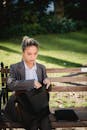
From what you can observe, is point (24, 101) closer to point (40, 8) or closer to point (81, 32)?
point (81, 32)

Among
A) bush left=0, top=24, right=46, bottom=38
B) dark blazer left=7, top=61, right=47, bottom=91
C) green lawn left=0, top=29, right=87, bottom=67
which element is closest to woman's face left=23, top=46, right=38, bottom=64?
dark blazer left=7, top=61, right=47, bottom=91

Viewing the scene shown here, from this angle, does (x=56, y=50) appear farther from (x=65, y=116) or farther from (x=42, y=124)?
(x=42, y=124)

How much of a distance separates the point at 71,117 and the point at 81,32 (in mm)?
18713

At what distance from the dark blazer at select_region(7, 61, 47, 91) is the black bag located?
0.11 meters

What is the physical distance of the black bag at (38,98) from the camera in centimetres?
489

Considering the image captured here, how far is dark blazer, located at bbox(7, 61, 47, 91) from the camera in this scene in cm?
501

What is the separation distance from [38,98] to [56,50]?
12776mm

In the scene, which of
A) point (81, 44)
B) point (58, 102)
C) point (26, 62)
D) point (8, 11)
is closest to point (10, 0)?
point (8, 11)

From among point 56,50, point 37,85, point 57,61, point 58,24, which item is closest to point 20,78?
point 37,85

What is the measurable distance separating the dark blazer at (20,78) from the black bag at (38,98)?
107 millimetres

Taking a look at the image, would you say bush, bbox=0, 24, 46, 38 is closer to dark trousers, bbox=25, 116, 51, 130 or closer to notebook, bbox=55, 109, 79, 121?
notebook, bbox=55, 109, 79, 121

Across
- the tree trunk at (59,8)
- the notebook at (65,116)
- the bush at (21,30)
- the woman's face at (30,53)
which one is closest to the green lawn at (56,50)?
the bush at (21,30)

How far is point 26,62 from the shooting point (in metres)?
5.27

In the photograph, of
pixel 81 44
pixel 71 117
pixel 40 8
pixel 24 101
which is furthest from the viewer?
pixel 40 8
